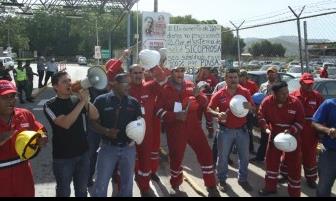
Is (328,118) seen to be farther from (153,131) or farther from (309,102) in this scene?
(153,131)

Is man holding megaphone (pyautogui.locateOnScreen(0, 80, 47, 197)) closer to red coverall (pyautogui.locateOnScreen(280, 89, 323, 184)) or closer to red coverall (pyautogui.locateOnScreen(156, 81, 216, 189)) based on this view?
red coverall (pyautogui.locateOnScreen(156, 81, 216, 189))

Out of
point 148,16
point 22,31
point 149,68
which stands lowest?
point 149,68

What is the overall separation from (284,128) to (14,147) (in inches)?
152

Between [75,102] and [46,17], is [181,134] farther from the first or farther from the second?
[46,17]

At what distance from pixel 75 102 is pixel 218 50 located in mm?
4642

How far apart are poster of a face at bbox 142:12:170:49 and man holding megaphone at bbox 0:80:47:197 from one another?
9.63m

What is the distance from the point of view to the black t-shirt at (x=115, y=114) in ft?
17.7

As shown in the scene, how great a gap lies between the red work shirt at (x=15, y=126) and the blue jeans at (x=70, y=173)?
0.59 meters

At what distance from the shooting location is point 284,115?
21.5 ft

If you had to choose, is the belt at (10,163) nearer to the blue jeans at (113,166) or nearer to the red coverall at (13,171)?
the red coverall at (13,171)

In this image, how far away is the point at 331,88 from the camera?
12250mm

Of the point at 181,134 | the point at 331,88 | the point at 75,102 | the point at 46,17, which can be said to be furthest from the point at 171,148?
the point at 46,17

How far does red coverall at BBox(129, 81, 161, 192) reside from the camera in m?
6.67

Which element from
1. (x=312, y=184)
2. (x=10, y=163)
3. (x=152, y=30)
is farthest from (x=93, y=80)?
(x=152, y=30)
